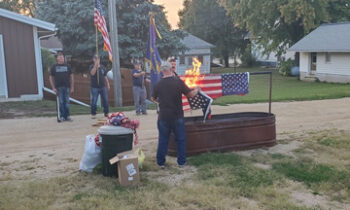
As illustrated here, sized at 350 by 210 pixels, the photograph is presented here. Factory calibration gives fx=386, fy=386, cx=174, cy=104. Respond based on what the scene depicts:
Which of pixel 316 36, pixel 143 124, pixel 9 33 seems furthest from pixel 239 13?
pixel 143 124

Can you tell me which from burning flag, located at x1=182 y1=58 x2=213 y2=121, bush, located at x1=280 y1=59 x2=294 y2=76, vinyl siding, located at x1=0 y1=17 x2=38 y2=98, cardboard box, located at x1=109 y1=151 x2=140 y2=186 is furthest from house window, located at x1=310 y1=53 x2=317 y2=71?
cardboard box, located at x1=109 y1=151 x2=140 y2=186

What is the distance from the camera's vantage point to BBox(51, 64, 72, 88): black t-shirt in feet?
33.7

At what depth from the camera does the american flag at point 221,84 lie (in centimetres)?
746

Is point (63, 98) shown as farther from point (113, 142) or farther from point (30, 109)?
point (113, 142)

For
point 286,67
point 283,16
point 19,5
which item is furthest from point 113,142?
point 19,5

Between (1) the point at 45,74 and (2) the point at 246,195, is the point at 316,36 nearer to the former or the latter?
(1) the point at 45,74

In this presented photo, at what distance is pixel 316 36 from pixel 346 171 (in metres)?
25.0

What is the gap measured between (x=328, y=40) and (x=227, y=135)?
75.0ft

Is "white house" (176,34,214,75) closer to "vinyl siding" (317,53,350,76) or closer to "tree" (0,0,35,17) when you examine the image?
"vinyl siding" (317,53,350,76)

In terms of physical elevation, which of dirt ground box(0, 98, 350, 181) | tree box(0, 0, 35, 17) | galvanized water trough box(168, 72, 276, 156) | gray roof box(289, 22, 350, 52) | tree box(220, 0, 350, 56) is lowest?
dirt ground box(0, 98, 350, 181)

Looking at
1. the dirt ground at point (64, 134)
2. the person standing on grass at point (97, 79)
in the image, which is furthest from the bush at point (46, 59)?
the person standing on grass at point (97, 79)

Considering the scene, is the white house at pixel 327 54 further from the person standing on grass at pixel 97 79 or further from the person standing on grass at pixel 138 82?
the person standing on grass at pixel 97 79

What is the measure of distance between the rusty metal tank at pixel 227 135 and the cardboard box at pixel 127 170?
61.4 inches

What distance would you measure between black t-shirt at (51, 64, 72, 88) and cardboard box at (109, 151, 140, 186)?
17.6 feet
